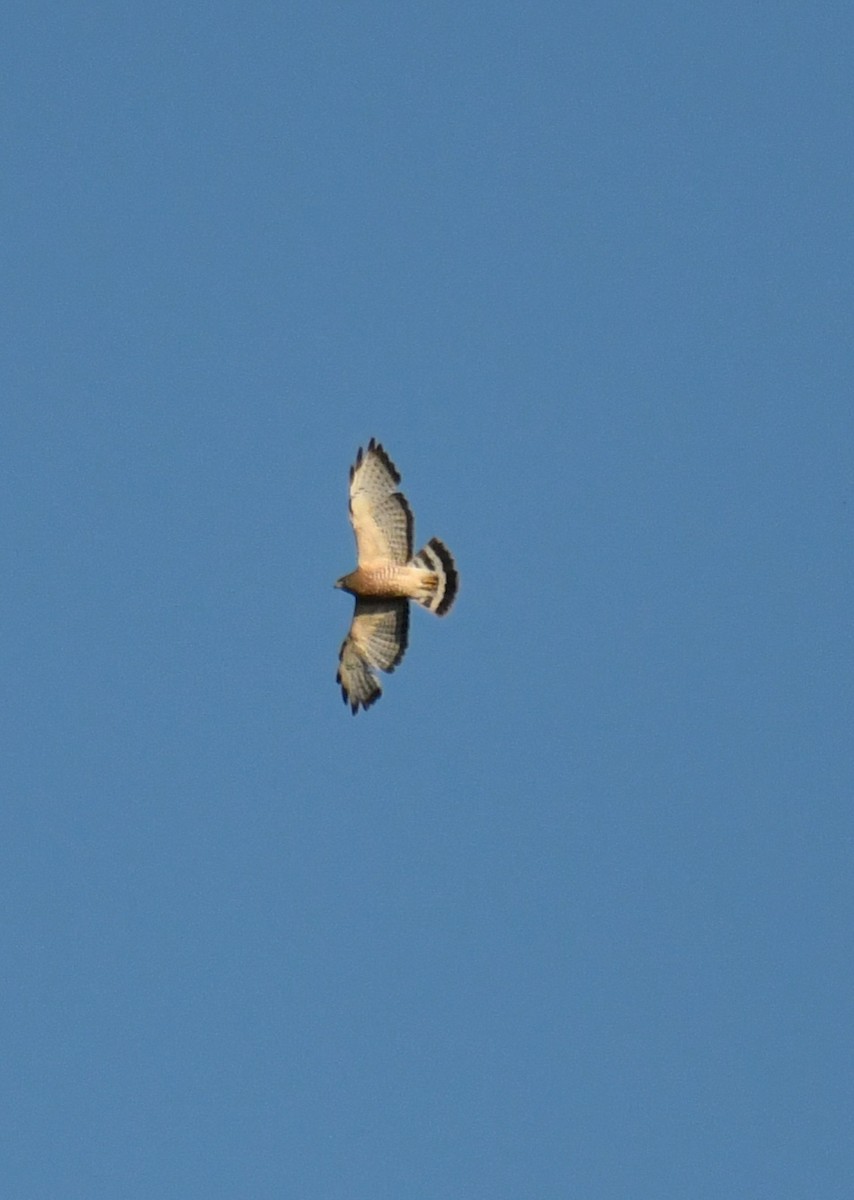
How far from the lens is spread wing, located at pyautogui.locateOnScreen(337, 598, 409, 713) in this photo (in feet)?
98.2

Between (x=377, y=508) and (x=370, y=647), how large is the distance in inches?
63.2

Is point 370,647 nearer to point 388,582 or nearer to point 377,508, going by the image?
point 388,582

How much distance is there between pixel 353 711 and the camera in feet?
99.2

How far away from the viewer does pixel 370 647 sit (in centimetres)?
3009

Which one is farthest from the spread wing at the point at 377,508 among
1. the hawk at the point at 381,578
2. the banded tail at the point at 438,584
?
A: the banded tail at the point at 438,584

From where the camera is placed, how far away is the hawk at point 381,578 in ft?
96.8

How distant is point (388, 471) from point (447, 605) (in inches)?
62.5

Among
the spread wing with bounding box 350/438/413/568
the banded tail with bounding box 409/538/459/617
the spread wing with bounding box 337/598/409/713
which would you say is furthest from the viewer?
the spread wing with bounding box 337/598/409/713

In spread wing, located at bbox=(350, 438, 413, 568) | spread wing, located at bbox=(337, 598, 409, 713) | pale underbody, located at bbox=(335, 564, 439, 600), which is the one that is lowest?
spread wing, located at bbox=(337, 598, 409, 713)

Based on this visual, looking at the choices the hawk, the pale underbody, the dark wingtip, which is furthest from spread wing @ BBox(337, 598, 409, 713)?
the dark wingtip

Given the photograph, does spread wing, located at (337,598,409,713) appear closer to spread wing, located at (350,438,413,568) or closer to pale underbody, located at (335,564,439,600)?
pale underbody, located at (335,564,439,600)

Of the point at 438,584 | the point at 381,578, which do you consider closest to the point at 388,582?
the point at 381,578

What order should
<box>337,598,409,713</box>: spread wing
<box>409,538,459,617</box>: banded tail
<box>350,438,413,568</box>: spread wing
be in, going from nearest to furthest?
<box>350,438,413,568</box>: spread wing, <box>409,538,459,617</box>: banded tail, <box>337,598,409,713</box>: spread wing

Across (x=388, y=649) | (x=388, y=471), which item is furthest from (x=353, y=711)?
(x=388, y=471)
